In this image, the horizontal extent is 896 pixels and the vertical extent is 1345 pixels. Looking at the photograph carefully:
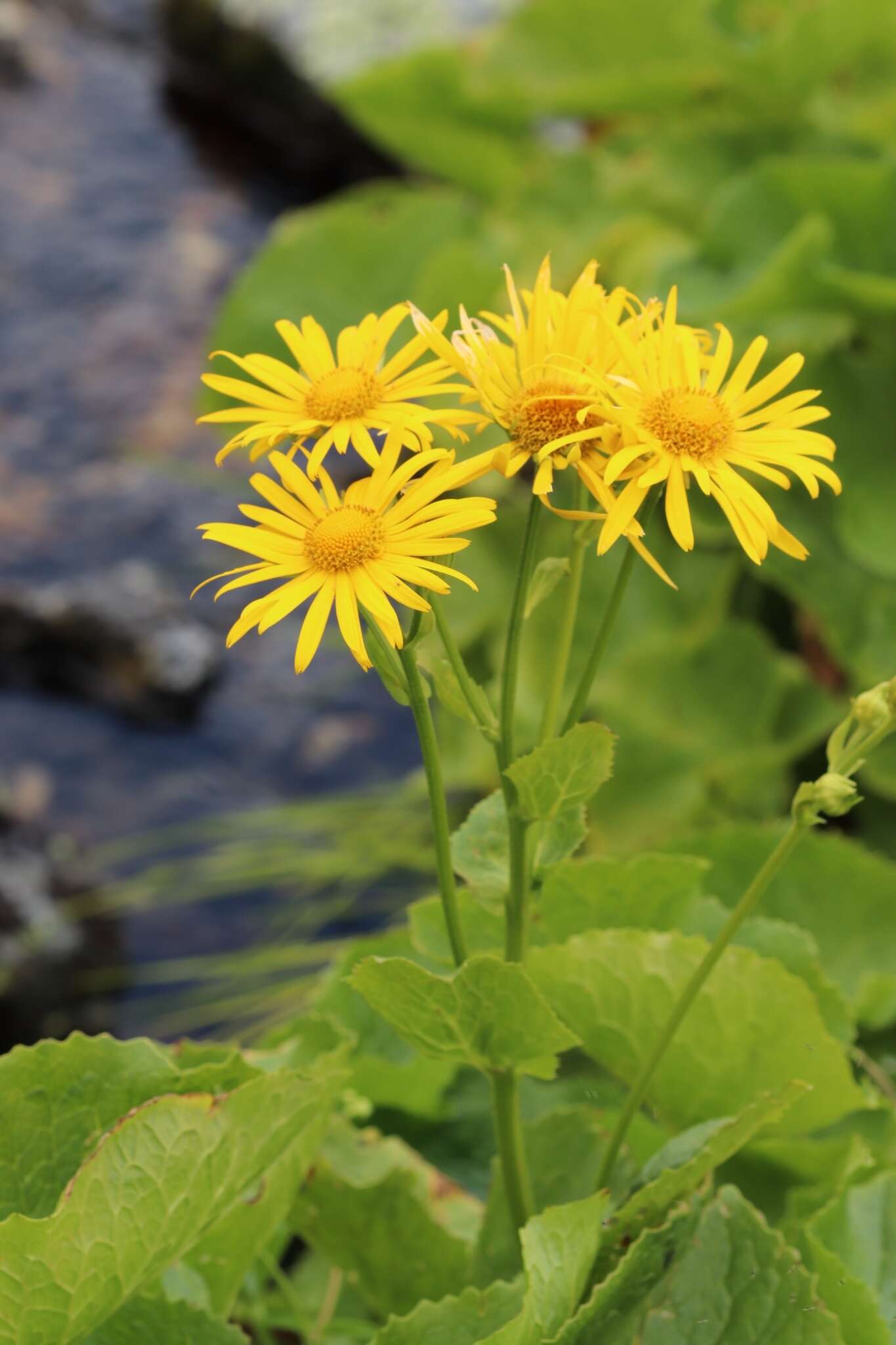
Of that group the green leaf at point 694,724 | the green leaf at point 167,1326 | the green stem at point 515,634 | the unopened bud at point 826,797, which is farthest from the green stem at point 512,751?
the green leaf at point 694,724

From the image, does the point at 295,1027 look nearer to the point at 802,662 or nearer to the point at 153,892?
the point at 802,662

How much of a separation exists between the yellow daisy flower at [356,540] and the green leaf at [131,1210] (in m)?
0.26

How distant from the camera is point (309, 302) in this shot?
209 cm

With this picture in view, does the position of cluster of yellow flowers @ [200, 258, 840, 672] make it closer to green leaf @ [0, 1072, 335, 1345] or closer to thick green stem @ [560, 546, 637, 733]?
thick green stem @ [560, 546, 637, 733]

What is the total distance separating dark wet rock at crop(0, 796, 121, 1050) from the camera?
7.02ft

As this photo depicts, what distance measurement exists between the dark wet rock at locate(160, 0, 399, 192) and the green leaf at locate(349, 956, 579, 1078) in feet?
11.5

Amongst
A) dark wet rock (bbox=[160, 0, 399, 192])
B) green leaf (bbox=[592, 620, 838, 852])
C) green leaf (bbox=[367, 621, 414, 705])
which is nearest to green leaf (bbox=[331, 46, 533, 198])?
green leaf (bbox=[592, 620, 838, 852])

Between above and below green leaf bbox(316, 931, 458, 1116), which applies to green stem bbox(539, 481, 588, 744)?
above

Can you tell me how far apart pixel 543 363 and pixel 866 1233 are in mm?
559

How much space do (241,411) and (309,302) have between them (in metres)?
1.58

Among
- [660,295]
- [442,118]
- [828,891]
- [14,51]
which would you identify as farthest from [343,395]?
[14,51]

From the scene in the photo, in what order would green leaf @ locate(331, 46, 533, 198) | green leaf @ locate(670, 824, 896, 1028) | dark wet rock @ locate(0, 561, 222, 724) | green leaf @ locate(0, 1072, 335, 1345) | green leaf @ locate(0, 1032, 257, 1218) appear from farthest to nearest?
dark wet rock @ locate(0, 561, 222, 724) → green leaf @ locate(331, 46, 533, 198) → green leaf @ locate(670, 824, 896, 1028) → green leaf @ locate(0, 1032, 257, 1218) → green leaf @ locate(0, 1072, 335, 1345)

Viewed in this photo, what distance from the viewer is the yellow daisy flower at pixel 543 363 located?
551mm

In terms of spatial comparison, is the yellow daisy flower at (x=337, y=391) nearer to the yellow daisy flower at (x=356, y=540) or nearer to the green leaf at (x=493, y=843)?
the yellow daisy flower at (x=356, y=540)
